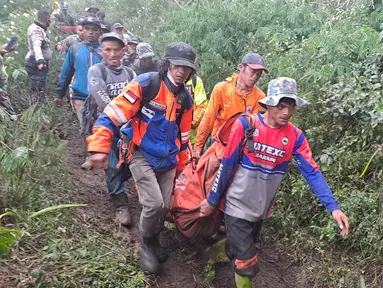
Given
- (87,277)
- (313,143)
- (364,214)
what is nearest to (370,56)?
(313,143)

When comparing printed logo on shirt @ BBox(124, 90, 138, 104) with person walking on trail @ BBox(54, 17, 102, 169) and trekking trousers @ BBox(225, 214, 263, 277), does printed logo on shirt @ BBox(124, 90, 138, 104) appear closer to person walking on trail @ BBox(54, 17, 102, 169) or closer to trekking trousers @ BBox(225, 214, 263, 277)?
trekking trousers @ BBox(225, 214, 263, 277)

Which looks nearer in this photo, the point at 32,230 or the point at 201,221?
the point at 32,230

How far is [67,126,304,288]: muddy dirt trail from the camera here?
416 cm

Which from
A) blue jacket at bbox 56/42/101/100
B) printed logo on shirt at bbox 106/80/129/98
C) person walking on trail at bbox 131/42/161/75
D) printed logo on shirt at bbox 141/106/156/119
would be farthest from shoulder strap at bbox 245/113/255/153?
person walking on trail at bbox 131/42/161/75

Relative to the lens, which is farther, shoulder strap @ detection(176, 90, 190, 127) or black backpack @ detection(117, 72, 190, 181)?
shoulder strap @ detection(176, 90, 190, 127)

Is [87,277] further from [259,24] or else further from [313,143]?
[259,24]

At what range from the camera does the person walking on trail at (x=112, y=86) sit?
5.01 m

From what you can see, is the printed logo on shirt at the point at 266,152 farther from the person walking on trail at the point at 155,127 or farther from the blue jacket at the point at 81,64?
the blue jacket at the point at 81,64

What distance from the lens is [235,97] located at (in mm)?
5215

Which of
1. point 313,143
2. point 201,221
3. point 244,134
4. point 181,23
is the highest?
point 181,23

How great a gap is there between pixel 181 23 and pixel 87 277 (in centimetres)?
713

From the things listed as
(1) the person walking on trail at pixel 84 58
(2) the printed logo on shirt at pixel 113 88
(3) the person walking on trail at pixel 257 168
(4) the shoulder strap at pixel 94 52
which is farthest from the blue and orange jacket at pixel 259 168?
(4) the shoulder strap at pixel 94 52

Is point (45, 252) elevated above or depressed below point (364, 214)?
below

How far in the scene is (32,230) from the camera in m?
3.75
